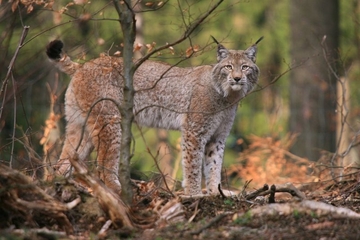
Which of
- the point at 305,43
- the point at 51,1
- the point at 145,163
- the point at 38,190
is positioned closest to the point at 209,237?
the point at 38,190

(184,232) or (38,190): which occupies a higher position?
(38,190)

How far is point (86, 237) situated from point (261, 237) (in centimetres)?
113

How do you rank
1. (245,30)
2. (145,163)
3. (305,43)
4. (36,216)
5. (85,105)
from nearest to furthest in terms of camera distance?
(36,216) → (85,105) → (305,43) → (145,163) → (245,30)

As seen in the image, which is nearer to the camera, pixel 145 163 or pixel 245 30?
pixel 145 163

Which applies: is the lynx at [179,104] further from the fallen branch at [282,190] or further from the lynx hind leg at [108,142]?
the fallen branch at [282,190]

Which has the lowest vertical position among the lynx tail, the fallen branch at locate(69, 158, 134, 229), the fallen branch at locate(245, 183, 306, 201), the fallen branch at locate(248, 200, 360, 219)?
the fallen branch at locate(248, 200, 360, 219)

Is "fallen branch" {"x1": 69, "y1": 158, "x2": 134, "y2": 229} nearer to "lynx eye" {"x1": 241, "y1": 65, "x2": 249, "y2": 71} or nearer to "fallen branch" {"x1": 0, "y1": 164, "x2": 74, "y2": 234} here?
"fallen branch" {"x1": 0, "y1": 164, "x2": 74, "y2": 234}

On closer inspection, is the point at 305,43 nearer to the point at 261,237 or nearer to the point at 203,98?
the point at 203,98

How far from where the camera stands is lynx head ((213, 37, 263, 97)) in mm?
7750

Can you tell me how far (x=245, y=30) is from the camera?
1794 centimetres

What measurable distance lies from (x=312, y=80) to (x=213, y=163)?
5.07m

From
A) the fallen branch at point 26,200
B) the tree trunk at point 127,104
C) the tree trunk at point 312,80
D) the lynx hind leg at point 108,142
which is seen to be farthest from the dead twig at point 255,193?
the tree trunk at point 312,80

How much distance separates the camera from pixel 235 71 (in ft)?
25.5

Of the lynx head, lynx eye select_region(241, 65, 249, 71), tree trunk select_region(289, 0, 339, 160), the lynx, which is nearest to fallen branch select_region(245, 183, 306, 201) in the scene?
the lynx
